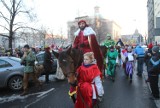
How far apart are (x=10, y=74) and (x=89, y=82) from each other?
285 inches

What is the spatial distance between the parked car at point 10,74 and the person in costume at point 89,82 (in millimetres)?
6996

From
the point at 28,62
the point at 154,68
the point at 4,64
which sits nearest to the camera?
the point at 154,68

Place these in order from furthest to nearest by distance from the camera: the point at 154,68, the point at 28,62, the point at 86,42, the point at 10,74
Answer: the point at 10,74, the point at 28,62, the point at 154,68, the point at 86,42

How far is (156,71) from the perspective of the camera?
30.0 ft

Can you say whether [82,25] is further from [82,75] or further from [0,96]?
[0,96]

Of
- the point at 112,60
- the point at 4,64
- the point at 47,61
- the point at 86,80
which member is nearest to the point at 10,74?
the point at 4,64

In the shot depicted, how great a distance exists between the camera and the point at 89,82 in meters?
5.84

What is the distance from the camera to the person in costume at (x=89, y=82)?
19.0 feet

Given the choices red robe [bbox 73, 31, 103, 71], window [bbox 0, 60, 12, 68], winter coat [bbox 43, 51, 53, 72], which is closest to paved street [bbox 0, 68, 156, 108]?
window [bbox 0, 60, 12, 68]

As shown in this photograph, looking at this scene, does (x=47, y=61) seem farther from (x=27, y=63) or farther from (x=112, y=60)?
(x=27, y=63)

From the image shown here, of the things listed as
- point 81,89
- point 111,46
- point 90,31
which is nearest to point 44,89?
point 111,46

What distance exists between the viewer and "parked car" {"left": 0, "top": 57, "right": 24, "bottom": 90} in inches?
482

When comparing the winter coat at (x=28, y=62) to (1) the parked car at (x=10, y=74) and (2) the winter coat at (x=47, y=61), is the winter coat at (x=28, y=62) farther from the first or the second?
(2) the winter coat at (x=47, y=61)

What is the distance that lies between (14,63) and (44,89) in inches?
69.6
